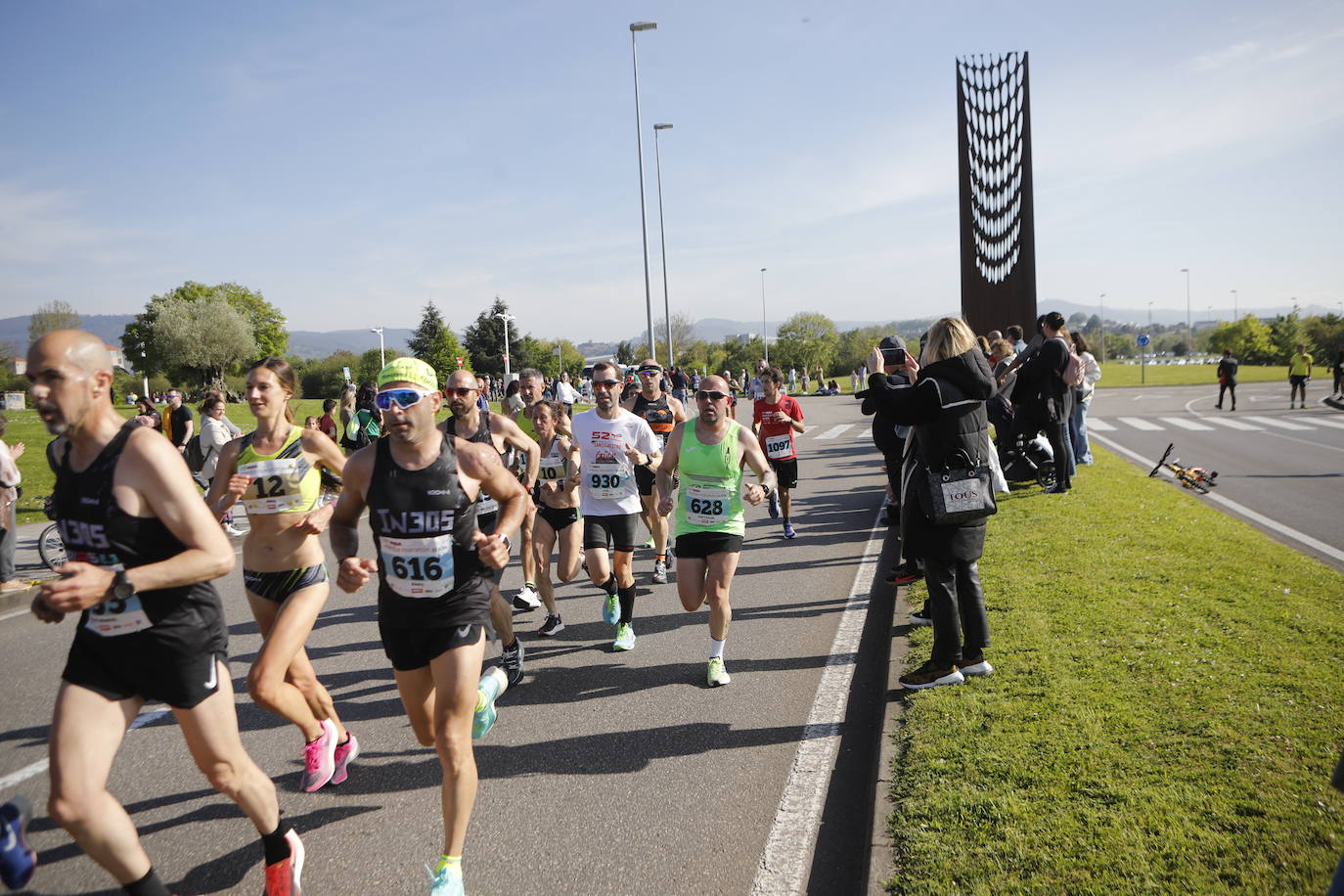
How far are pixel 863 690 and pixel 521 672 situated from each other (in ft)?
7.37

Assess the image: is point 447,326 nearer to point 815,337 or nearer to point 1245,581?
point 815,337

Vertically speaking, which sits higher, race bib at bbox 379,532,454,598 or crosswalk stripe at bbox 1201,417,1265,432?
race bib at bbox 379,532,454,598

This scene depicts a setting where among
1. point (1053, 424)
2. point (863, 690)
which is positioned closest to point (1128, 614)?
point (863, 690)

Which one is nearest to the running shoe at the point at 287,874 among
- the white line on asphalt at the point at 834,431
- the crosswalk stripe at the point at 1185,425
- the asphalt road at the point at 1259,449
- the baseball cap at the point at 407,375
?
the baseball cap at the point at 407,375

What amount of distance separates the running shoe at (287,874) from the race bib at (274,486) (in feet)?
5.70

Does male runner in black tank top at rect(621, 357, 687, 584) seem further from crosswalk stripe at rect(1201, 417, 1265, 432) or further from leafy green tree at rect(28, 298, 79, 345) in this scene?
leafy green tree at rect(28, 298, 79, 345)

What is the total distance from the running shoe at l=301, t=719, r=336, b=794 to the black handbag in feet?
11.6

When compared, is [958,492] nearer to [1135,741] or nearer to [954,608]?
[954,608]

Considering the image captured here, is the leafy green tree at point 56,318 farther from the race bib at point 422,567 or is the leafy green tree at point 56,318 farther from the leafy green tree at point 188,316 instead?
the race bib at point 422,567

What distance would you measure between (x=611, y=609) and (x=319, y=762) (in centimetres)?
274

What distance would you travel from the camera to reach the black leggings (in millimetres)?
4926

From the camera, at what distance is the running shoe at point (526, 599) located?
7.32m

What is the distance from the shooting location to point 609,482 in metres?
6.55

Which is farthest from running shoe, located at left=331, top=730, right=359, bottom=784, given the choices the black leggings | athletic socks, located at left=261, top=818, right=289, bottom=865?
the black leggings
